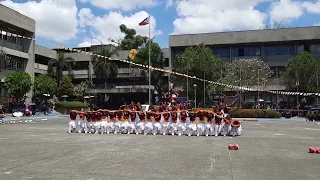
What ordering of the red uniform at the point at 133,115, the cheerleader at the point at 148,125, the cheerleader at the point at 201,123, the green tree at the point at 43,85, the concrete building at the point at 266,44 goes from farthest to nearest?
the concrete building at the point at 266,44 < the green tree at the point at 43,85 < the red uniform at the point at 133,115 < the cheerleader at the point at 148,125 < the cheerleader at the point at 201,123

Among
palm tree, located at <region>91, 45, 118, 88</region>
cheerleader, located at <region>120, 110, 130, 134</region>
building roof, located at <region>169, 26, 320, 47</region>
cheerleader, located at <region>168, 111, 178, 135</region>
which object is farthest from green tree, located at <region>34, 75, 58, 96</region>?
cheerleader, located at <region>168, 111, 178, 135</region>

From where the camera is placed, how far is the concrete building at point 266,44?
5172 centimetres

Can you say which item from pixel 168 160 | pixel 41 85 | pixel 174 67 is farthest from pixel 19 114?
pixel 168 160

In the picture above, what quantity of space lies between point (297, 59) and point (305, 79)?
8.87 feet

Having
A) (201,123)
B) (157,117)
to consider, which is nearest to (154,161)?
(201,123)

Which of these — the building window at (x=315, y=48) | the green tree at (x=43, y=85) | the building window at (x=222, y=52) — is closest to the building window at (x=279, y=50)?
the building window at (x=315, y=48)

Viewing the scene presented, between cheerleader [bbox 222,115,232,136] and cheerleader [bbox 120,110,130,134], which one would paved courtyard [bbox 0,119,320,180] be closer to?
cheerleader [bbox 222,115,232,136]

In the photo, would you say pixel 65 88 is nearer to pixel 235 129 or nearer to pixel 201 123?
pixel 201 123

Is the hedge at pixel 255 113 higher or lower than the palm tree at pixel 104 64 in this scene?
lower

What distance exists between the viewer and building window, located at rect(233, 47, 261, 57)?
Answer: 54125mm

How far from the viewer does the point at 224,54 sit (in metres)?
55.8

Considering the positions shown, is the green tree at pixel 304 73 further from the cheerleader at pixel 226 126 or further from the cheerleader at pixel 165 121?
the cheerleader at pixel 165 121

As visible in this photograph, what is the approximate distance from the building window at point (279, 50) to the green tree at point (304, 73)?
8158 millimetres

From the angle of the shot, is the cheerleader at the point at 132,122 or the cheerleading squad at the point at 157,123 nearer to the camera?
the cheerleading squad at the point at 157,123
